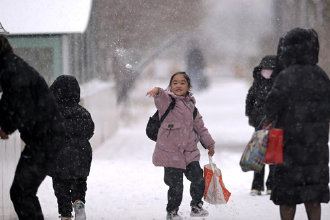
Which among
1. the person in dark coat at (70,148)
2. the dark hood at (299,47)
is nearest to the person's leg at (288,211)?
the dark hood at (299,47)

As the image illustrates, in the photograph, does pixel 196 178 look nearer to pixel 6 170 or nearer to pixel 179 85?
pixel 179 85

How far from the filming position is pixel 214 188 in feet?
18.7

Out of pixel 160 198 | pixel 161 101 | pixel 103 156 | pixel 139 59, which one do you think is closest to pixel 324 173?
pixel 161 101

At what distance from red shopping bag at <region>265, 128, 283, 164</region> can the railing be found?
2249 mm

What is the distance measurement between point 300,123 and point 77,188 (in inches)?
89.4

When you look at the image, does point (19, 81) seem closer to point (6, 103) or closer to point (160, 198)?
point (6, 103)

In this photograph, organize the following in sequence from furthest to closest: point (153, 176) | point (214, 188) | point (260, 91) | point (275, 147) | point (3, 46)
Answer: point (153, 176) → point (260, 91) → point (214, 188) → point (275, 147) → point (3, 46)

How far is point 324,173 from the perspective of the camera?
4.42 m

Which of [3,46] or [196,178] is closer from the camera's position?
[3,46]

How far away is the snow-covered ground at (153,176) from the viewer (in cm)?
640

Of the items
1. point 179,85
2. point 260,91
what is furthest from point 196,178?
point 260,91

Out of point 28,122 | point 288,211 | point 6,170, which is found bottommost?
point 288,211

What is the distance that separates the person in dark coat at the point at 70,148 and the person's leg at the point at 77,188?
4 centimetres

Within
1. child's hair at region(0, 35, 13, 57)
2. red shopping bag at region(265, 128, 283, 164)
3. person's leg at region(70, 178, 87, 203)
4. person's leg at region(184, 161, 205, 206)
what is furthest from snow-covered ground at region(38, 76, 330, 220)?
child's hair at region(0, 35, 13, 57)
